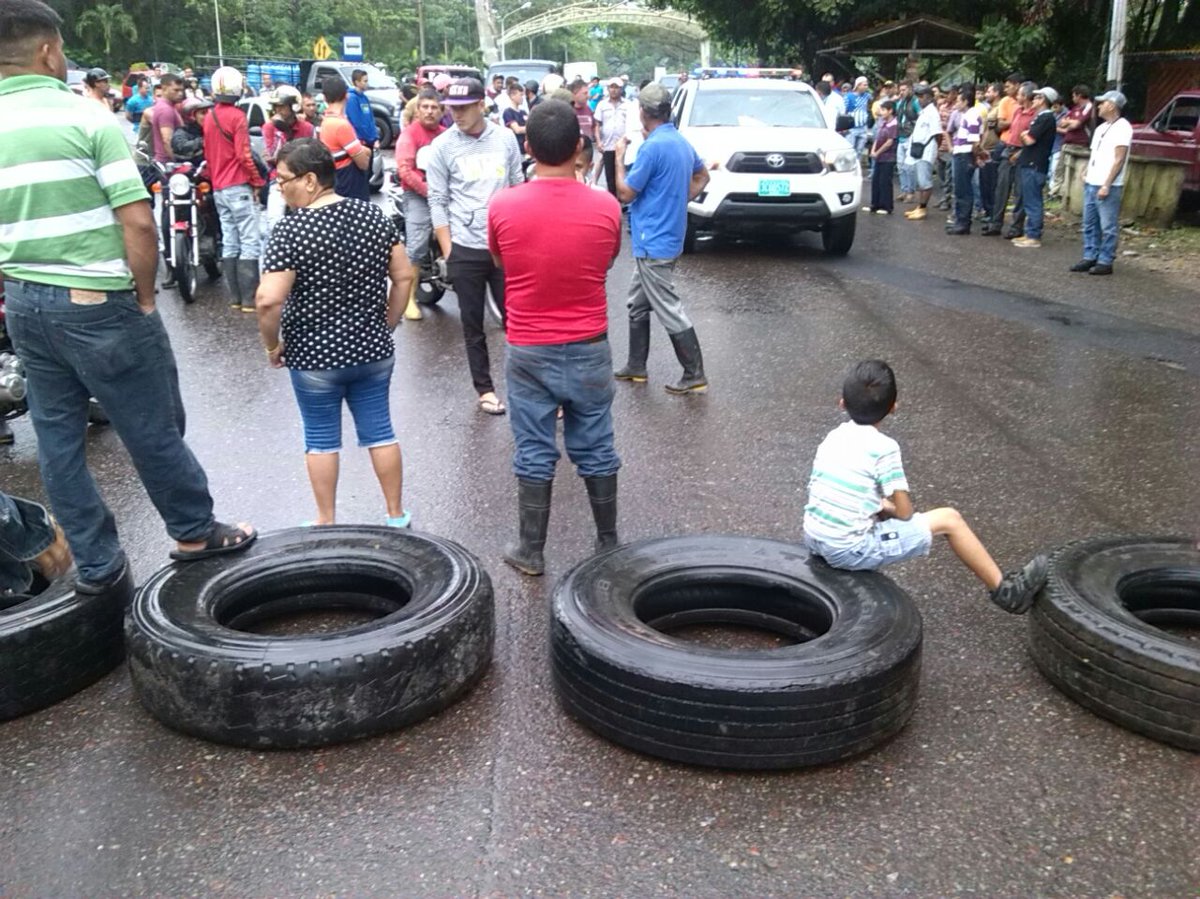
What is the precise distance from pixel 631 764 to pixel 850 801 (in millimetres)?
645

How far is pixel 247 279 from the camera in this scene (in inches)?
383

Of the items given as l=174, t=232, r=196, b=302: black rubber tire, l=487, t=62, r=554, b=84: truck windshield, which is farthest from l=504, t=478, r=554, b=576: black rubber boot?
l=487, t=62, r=554, b=84: truck windshield

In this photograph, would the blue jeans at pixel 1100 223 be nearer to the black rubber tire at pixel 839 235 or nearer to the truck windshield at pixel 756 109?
the black rubber tire at pixel 839 235

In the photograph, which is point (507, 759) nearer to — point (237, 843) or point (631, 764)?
point (631, 764)

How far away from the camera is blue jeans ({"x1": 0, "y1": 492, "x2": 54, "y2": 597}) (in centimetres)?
388

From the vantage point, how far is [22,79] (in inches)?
130

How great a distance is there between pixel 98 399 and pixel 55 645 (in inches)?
32.4

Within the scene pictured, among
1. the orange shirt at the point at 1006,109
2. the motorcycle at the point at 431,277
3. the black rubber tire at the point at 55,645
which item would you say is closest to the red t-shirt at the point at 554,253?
the black rubber tire at the point at 55,645

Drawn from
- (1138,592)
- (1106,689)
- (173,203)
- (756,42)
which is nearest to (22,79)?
(1106,689)

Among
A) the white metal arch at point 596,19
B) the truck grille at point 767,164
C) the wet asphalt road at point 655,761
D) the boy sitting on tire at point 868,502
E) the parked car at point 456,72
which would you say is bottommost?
the wet asphalt road at point 655,761

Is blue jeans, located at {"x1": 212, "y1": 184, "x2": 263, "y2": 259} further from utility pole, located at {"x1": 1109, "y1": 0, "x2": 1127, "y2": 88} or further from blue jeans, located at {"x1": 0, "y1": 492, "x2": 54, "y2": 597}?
utility pole, located at {"x1": 1109, "y1": 0, "x2": 1127, "y2": 88}

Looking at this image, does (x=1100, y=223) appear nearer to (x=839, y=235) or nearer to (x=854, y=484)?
(x=839, y=235)

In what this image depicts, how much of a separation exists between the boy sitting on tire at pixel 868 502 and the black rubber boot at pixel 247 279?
7.22m

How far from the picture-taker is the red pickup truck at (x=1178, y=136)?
14.2 metres
